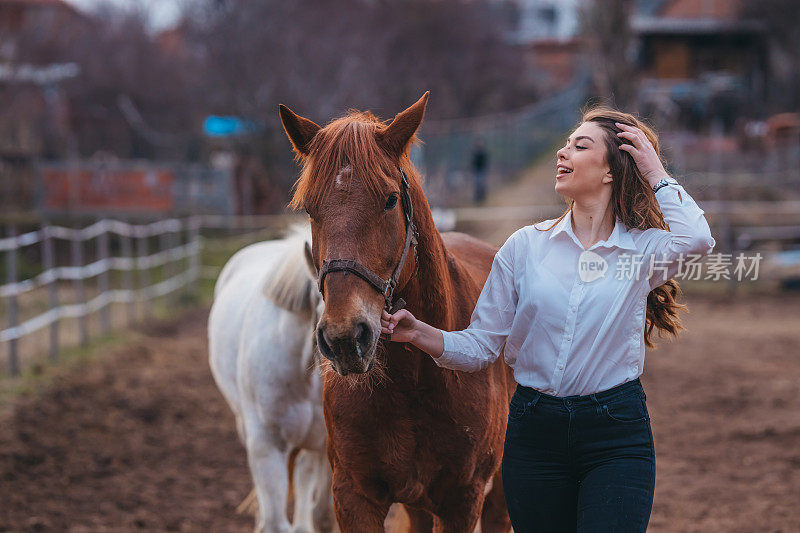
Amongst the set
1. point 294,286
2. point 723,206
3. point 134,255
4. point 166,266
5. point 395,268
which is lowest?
point 134,255

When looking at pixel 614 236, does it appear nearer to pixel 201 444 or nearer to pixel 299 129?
pixel 299 129

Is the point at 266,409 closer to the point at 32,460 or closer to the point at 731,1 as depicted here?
the point at 32,460

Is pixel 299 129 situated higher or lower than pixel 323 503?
higher

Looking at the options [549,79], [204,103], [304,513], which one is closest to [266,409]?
[304,513]

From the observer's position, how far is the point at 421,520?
9.14 feet

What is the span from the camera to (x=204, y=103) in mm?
25891

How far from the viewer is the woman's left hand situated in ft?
6.98

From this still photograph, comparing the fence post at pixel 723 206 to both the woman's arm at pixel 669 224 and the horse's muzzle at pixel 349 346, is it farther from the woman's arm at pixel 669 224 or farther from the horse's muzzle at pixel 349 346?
the horse's muzzle at pixel 349 346

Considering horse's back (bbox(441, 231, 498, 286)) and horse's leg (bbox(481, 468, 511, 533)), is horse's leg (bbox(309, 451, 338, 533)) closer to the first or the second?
horse's leg (bbox(481, 468, 511, 533))

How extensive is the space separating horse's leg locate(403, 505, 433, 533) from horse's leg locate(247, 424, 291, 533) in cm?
79

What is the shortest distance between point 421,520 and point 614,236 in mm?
1253

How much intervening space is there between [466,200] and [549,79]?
87.1 ft

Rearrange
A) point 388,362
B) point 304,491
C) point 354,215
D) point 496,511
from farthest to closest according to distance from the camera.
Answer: point 304,491
point 496,511
point 388,362
point 354,215

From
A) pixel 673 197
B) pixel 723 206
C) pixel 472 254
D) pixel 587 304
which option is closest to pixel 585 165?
pixel 673 197
